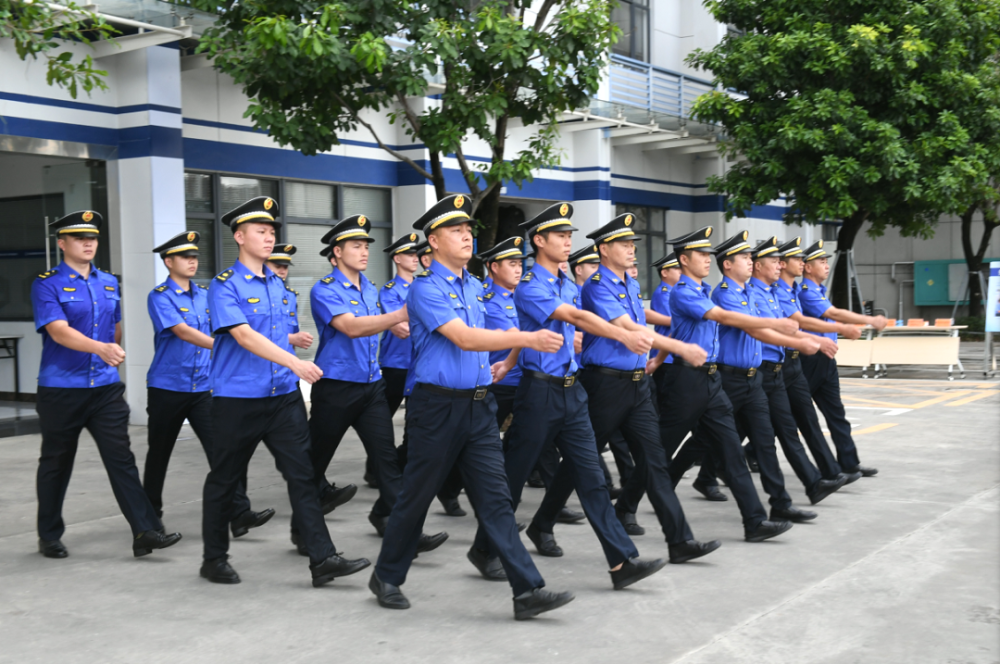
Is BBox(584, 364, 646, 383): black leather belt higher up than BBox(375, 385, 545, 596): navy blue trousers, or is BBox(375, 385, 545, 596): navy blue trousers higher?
BBox(584, 364, 646, 383): black leather belt

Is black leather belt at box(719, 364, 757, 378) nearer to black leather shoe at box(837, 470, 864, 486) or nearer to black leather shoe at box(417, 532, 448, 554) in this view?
black leather shoe at box(837, 470, 864, 486)

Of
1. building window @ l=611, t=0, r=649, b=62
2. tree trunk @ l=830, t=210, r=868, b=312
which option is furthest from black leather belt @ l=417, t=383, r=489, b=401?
building window @ l=611, t=0, r=649, b=62

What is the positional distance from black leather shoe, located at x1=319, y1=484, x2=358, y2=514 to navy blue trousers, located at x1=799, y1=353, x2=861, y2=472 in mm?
3730

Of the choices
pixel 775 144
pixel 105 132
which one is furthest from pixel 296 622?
pixel 775 144

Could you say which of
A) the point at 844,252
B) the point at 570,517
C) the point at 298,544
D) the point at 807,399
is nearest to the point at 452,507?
the point at 570,517

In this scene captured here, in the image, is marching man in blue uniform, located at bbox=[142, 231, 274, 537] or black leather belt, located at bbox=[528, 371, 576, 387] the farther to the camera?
marching man in blue uniform, located at bbox=[142, 231, 274, 537]

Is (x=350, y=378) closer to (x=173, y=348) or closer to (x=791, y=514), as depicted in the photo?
(x=173, y=348)

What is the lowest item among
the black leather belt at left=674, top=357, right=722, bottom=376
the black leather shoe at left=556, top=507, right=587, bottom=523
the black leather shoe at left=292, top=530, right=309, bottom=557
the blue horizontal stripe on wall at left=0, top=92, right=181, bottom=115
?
the black leather shoe at left=556, top=507, right=587, bottom=523

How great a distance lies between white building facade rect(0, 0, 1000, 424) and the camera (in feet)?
38.3

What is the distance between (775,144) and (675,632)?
14.2 meters

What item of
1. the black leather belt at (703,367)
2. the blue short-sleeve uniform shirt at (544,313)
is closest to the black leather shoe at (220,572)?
the blue short-sleeve uniform shirt at (544,313)

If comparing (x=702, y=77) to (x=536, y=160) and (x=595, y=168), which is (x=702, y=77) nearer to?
(x=595, y=168)

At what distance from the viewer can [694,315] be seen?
6.47 m

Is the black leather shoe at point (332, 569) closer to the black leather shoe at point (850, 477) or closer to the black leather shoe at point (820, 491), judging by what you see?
the black leather shoe at point (820, 491)
